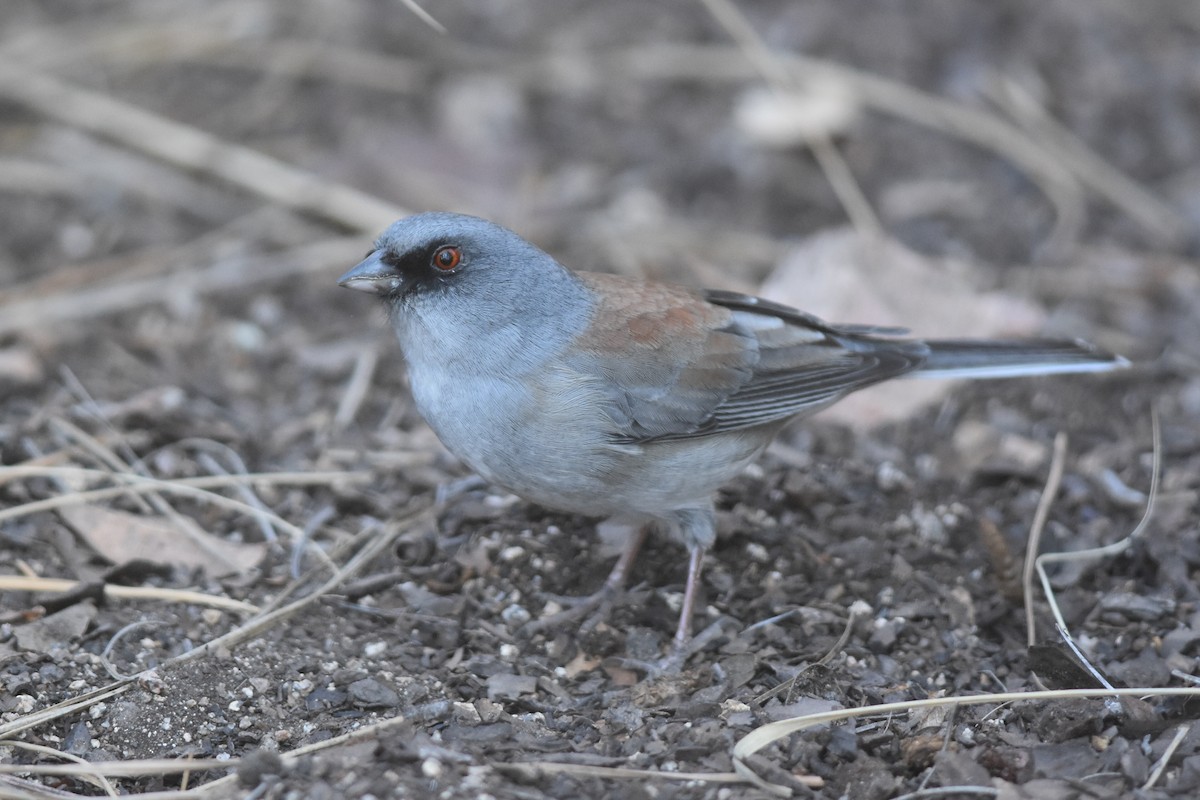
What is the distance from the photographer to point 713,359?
4395 millimetres

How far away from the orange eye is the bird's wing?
1.64 feet

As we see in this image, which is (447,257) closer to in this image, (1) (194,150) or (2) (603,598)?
(2) (603,598)

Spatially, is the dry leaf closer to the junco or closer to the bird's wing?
the junco

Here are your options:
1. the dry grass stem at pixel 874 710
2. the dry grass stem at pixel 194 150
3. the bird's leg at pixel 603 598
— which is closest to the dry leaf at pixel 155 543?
the bird's leg at pixel 603 598

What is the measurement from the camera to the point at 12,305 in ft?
19.4

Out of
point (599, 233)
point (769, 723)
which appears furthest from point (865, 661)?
point (599, 233)

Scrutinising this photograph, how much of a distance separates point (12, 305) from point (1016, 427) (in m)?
4.56

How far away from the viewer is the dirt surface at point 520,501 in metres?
3.58

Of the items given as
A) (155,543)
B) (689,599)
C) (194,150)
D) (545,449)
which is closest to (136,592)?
(155,543)

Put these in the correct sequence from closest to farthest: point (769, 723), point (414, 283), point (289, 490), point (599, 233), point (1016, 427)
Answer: point (769, 723), point (414, 283), point (289, 490), point (1016, 427), point (599, 233)

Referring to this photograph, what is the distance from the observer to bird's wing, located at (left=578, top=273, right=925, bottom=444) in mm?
4207

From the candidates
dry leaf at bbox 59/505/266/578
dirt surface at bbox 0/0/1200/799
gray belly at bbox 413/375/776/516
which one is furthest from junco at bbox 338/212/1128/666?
dry leaf at bbox 59/505/266/578

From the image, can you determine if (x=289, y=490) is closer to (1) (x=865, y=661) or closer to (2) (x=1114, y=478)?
(1) (x=865, y=661)

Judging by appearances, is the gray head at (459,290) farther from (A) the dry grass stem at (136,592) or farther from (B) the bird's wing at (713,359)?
(A) the dry grass stem at (136,592)
